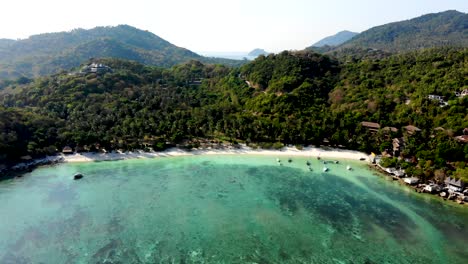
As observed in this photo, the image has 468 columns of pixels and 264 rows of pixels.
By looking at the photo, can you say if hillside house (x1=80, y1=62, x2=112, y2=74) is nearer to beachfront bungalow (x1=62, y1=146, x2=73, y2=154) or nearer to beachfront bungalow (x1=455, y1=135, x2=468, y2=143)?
beachfront bungalow (x1=62, y1=146, x2=73, y2=154)

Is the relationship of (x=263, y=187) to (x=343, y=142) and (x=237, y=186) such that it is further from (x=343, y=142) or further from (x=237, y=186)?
(x=343, y=142)

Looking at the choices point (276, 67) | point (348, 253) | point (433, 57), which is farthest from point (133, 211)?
point (433, 57)

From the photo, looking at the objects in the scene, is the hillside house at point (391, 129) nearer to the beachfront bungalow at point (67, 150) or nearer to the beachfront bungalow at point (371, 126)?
the beachfront bungalow at point (371, 126)

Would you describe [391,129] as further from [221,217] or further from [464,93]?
[221,217]

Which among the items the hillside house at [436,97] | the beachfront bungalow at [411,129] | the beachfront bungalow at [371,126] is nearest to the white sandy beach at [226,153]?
the beachfront bungalow at [371,126]

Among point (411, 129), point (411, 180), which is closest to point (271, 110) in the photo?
point (411, 129)

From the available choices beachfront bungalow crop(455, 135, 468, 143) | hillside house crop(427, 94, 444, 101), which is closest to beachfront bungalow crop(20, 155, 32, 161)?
beachfront bungalow crop(455, 135, 468, 143)
